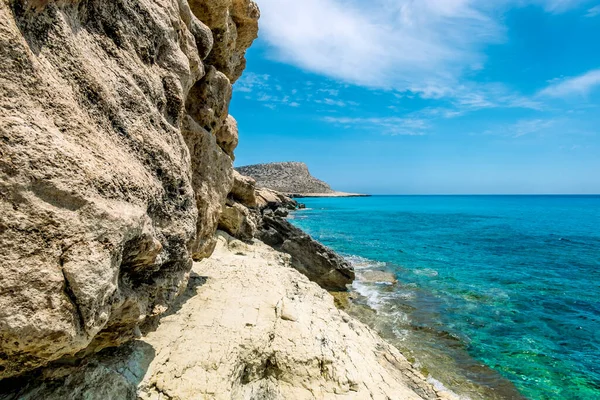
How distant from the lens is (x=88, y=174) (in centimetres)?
414

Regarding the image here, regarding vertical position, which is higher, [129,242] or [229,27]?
[229,27]

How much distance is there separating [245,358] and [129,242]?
12.7 feet

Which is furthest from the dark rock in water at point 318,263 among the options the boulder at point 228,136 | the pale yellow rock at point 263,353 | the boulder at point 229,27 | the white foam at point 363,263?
the boulder at point 229,27

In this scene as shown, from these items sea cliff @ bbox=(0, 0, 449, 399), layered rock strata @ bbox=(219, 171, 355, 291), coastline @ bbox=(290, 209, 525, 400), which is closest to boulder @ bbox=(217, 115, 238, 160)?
sea cliff @ bbox=(0, 0, 449, 399)

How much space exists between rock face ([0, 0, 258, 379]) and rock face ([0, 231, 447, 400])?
66 centimetres

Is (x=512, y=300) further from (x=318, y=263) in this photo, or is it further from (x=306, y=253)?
(x=306, y=253)

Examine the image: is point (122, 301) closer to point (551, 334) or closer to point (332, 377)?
point (332, 377)

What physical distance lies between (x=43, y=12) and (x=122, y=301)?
13.2 feet

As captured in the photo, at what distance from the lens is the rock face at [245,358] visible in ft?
18.2

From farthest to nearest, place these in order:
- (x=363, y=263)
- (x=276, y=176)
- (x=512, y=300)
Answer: (x=276, y=176), (x=363, y=263), (x=512, y=300)

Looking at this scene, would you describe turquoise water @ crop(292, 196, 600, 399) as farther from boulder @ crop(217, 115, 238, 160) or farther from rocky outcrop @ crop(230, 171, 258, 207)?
boulder @ crop(217, 115, 238, 160)

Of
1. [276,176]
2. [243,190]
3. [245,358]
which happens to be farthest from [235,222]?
[276,176]

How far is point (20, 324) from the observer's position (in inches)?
132

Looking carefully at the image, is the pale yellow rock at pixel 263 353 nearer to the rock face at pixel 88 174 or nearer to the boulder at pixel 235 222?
the rock face at pixel 88 174
